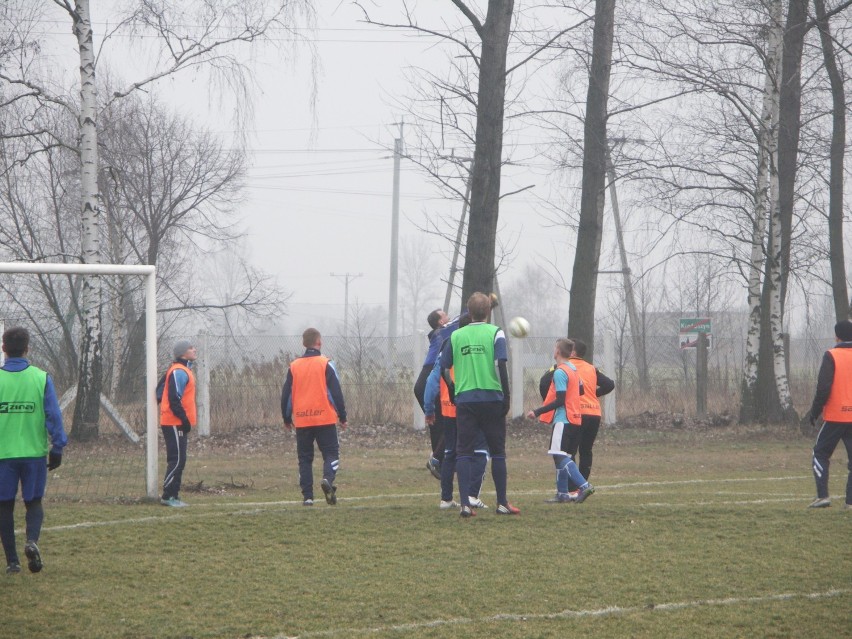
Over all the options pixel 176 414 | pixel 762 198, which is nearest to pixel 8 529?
pixel 176 414

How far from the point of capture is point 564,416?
9953mm

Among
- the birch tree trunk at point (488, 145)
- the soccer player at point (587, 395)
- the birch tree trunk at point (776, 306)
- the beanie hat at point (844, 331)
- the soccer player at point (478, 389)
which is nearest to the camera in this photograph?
the soccer player at point (478, 389)

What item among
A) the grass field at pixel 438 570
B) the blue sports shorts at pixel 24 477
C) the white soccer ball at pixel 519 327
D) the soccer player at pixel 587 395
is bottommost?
the grass field at pixel 438 570

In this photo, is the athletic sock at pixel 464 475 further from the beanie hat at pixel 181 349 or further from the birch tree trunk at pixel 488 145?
the birch tree trunk at pixel 488 145

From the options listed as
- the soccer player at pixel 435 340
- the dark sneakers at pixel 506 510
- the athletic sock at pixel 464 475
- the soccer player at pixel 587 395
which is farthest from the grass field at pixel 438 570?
the soccer player at pixel 435 340

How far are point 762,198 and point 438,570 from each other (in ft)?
50.8

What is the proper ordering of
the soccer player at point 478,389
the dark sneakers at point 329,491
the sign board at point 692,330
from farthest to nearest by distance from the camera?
the sign board at point 692,330 < the dark sneakers at point 329,491 < the soccer player at point 478,389

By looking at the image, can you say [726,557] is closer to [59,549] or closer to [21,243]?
[59,549]

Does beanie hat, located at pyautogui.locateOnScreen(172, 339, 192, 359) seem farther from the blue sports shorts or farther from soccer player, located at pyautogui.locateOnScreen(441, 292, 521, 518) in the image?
the blue sports shorts

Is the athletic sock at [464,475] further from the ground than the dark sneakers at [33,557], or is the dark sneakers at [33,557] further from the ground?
the athletic sock at [464,475]

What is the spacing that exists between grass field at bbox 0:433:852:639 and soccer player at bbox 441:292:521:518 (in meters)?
0.56

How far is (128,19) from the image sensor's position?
1577 cm

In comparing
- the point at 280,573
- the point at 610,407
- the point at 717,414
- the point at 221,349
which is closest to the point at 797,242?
the point at 717,414

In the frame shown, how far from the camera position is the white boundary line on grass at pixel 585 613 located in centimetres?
545
